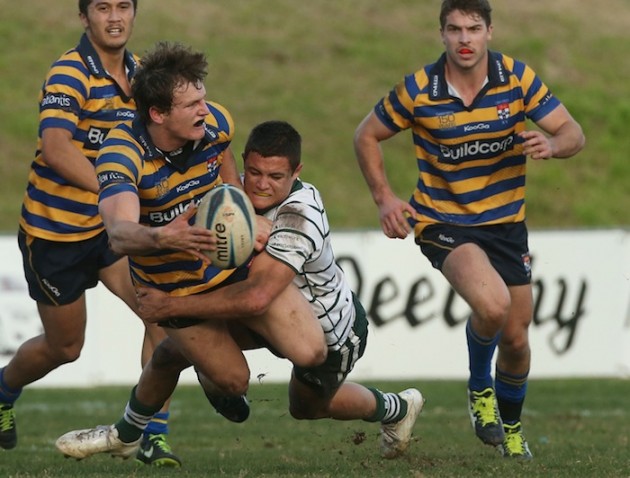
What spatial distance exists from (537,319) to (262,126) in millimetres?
8328

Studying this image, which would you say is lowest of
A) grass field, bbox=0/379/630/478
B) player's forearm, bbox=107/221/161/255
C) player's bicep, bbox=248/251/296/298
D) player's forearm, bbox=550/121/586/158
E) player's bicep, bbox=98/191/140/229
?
grass field, bbox=0/379/630/478

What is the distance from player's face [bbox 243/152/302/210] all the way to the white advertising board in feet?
25.0

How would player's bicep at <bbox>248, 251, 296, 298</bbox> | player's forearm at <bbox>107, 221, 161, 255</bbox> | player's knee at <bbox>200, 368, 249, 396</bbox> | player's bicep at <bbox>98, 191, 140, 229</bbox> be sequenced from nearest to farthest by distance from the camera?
player's forearm at <bbox>107, 221, 161, 255</bbox>
player's bicep at <bbox>98, 191, 140, 229</bbox>
player's bicep at <bbox>248, 251, 296, 298</bbox>
player's knee at <bbox>200, 368, 249, 396</bbox>

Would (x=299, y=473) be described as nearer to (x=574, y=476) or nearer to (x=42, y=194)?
(x=574, y=476)

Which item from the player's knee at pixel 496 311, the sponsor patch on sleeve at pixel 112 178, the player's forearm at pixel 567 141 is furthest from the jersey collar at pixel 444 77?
the sponsor patch on sleeve at pixel 112 178

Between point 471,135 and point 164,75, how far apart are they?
2158 mm

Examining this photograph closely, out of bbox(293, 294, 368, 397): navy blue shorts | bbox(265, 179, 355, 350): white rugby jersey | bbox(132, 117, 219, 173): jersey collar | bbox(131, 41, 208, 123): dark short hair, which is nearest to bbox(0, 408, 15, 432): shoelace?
bbox(293, 294, 368, 397): navy blue shorts

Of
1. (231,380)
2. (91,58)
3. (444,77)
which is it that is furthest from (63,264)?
(444,77)

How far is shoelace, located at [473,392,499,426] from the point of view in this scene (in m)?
7.79

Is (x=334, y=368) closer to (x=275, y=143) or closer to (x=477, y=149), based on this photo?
(x=275, y=143)

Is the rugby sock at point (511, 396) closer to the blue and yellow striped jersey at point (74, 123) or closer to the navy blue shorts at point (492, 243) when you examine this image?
the navy blue shorts at point (492, 243)

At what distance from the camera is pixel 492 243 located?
782 cm

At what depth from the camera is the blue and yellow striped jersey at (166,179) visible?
239 inches

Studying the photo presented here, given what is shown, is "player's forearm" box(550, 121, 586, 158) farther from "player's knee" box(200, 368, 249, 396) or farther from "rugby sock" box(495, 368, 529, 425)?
"player's knee" box(200, 368, 249, 396)
